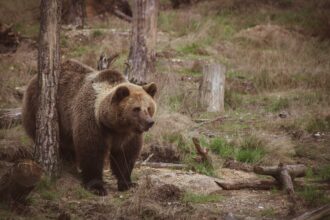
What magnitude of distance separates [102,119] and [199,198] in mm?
1384

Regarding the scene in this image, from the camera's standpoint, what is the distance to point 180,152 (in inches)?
320

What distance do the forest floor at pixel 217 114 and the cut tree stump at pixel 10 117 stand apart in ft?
0.98

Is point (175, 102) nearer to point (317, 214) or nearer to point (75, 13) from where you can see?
point (317, 214)

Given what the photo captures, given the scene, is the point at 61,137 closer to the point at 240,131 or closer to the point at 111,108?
the point at 111,108

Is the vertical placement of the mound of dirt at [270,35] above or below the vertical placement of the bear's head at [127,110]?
below

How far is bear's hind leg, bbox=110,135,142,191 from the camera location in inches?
261

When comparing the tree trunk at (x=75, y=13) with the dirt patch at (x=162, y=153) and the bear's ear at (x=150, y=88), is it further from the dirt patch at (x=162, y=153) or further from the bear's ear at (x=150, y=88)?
the bear's ear at (x=150, y=88)

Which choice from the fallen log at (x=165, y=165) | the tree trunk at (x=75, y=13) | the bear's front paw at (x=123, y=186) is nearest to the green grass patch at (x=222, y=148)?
the fallen log at (x=165, y=165)

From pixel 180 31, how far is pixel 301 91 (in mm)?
6155

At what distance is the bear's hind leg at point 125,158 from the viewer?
6625mm

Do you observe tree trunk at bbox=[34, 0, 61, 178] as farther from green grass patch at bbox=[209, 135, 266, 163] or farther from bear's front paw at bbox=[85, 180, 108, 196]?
green grass patch at bbox=[209, 135, 266, 163]

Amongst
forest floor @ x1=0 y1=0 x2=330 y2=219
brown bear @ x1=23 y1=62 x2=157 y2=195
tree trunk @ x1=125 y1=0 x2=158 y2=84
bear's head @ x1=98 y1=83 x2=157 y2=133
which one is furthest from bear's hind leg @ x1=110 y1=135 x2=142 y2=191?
tree trunk @ x1=125 y1=0 x2=158 y2=84

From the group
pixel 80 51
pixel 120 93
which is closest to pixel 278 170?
pixel 120 93

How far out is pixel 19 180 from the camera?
5008mm
